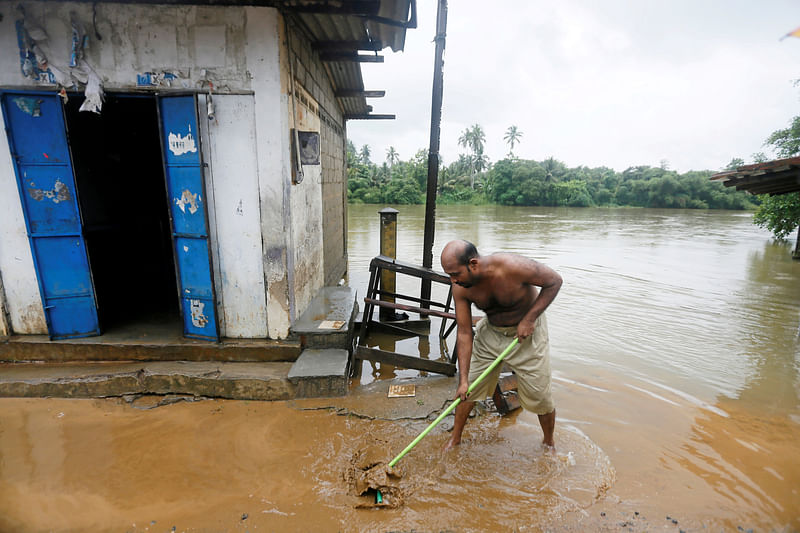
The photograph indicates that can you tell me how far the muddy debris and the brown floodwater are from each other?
0.16 ft

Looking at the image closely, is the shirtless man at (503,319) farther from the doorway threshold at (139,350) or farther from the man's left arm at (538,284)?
the doorway threshold at (139,350)

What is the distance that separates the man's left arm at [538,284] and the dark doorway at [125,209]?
4.14m

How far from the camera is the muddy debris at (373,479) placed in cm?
272

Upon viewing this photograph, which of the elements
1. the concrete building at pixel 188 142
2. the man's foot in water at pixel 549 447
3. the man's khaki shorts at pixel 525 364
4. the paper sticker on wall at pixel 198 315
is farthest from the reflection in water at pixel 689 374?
the paper sticker on wall at pixel 198 315

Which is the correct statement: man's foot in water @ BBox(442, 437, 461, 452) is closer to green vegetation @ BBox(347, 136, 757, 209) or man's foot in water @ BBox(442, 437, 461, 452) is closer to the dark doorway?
the dark doorway

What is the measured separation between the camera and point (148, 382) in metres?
3.94

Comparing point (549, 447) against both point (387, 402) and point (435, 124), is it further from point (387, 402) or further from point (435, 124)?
point (435, 124)

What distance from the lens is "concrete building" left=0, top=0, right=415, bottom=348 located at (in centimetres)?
373

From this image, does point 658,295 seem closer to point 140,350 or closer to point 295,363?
point 295,363

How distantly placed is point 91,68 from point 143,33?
0.63 m

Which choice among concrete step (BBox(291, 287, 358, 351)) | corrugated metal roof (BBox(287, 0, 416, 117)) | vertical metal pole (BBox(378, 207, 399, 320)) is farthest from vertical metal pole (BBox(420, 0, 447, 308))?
concrete step (BBox(291, 287, 358, 351))

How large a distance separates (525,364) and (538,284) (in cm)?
68

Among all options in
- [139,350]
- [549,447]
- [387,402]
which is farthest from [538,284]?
[139,350]

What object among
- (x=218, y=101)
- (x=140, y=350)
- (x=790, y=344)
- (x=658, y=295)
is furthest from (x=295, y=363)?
(x=658, y=295)
